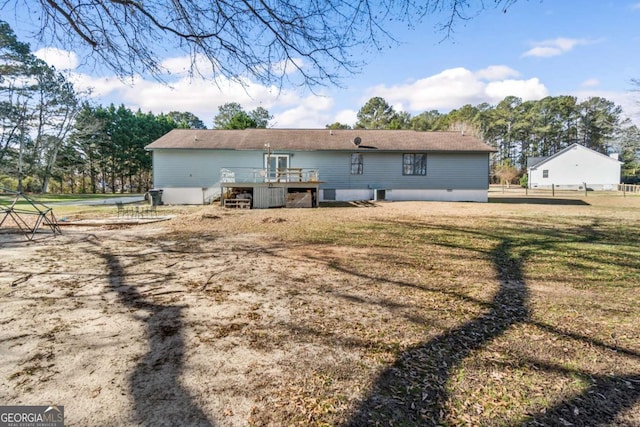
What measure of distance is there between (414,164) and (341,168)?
15.5 feet

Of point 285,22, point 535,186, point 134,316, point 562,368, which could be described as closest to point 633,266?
point 562,368

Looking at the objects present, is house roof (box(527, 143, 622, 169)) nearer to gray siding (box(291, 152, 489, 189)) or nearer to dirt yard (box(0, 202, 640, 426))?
gray siding (box(291, 152, 489, 189))

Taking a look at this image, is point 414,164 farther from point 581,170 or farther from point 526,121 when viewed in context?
point 526,121

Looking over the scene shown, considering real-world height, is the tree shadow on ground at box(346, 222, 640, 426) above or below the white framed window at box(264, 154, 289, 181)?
below

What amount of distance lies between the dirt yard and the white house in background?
44.6 meters

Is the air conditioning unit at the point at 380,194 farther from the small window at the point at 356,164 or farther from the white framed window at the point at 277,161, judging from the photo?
the white framed window at the point at 277,161

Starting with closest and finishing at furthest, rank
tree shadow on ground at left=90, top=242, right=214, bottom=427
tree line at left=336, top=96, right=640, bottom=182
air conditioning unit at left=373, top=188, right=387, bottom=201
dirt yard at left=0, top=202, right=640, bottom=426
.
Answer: tree shadow on ground at left=90, top=242, right=214, bottom=427 → dirt yard at left=0, top=202, right=640, bottom=426 → air conditioning unit at left=373, top=188, right=387, bottom=201 → tree line at left=336, top=96, right=640, bottom=182

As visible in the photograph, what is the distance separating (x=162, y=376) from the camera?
2426 millimetres

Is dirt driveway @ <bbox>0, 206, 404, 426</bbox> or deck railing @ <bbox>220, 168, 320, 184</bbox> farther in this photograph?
deck railing @ <bbox>220, 168, 320, 184</bbox>

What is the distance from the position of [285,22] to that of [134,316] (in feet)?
12.4

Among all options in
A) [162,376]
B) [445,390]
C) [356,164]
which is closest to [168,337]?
[162,376]

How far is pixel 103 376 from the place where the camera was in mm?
2416

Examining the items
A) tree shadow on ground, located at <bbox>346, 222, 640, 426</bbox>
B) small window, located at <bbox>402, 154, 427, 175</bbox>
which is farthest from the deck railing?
tree shadow on ground, located at <bbox>346, 222, 640, 426</bbox>

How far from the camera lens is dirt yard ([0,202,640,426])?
2152 millimetres
